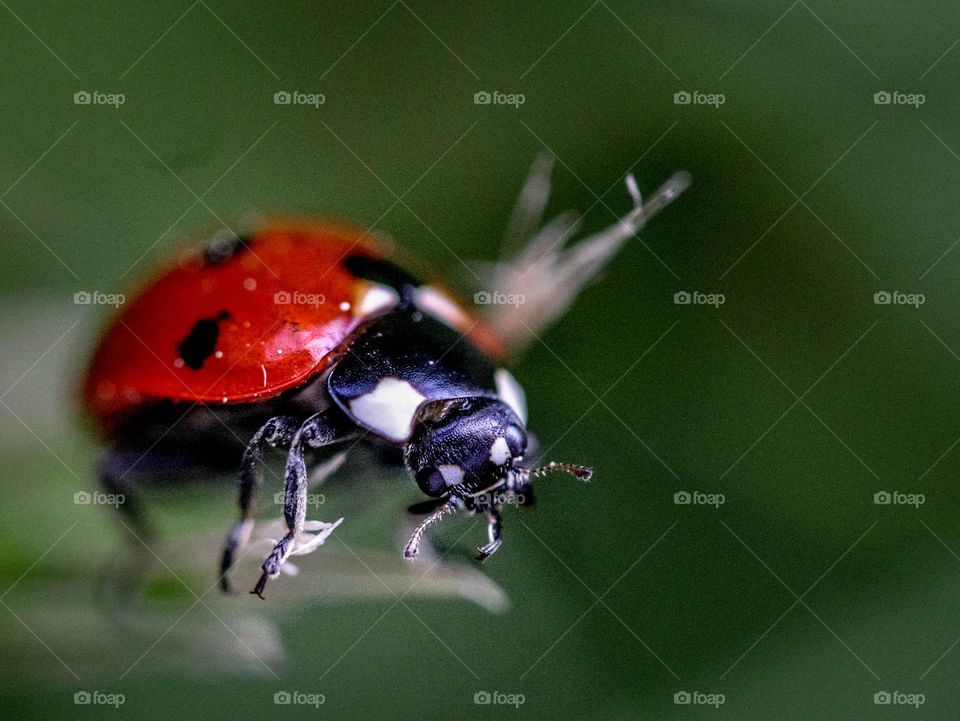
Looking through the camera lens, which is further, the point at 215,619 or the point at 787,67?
the point at 787,67

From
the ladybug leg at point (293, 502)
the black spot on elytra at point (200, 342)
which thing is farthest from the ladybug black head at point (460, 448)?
the black spot on elytra at point (200, 342)

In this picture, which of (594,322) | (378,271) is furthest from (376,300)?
(594,322)

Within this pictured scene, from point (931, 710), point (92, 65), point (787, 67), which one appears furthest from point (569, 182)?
point (931, 710)

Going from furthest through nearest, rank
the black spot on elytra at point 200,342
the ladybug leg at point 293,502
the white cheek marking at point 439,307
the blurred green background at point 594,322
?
the blurred green background at point 594,322 → the white cheek marking at point 439,307 → the black spot on elytra at point 200,342 → the ladybug leg at point 293,502

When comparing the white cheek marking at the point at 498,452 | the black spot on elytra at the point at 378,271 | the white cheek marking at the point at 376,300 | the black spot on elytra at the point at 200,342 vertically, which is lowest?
the white cheek marking at the point at 498,452

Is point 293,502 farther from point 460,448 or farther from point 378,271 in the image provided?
point 378,271

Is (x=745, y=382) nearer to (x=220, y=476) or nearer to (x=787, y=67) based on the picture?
(x=787, y=67)

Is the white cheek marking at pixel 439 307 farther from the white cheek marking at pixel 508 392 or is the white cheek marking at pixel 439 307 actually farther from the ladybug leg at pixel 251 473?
the ladybug leg at pixel 251 473

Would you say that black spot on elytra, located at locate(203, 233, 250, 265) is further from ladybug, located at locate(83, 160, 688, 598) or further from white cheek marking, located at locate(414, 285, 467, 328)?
white cheek marking, located at locate(414, 285, 467, 328)
